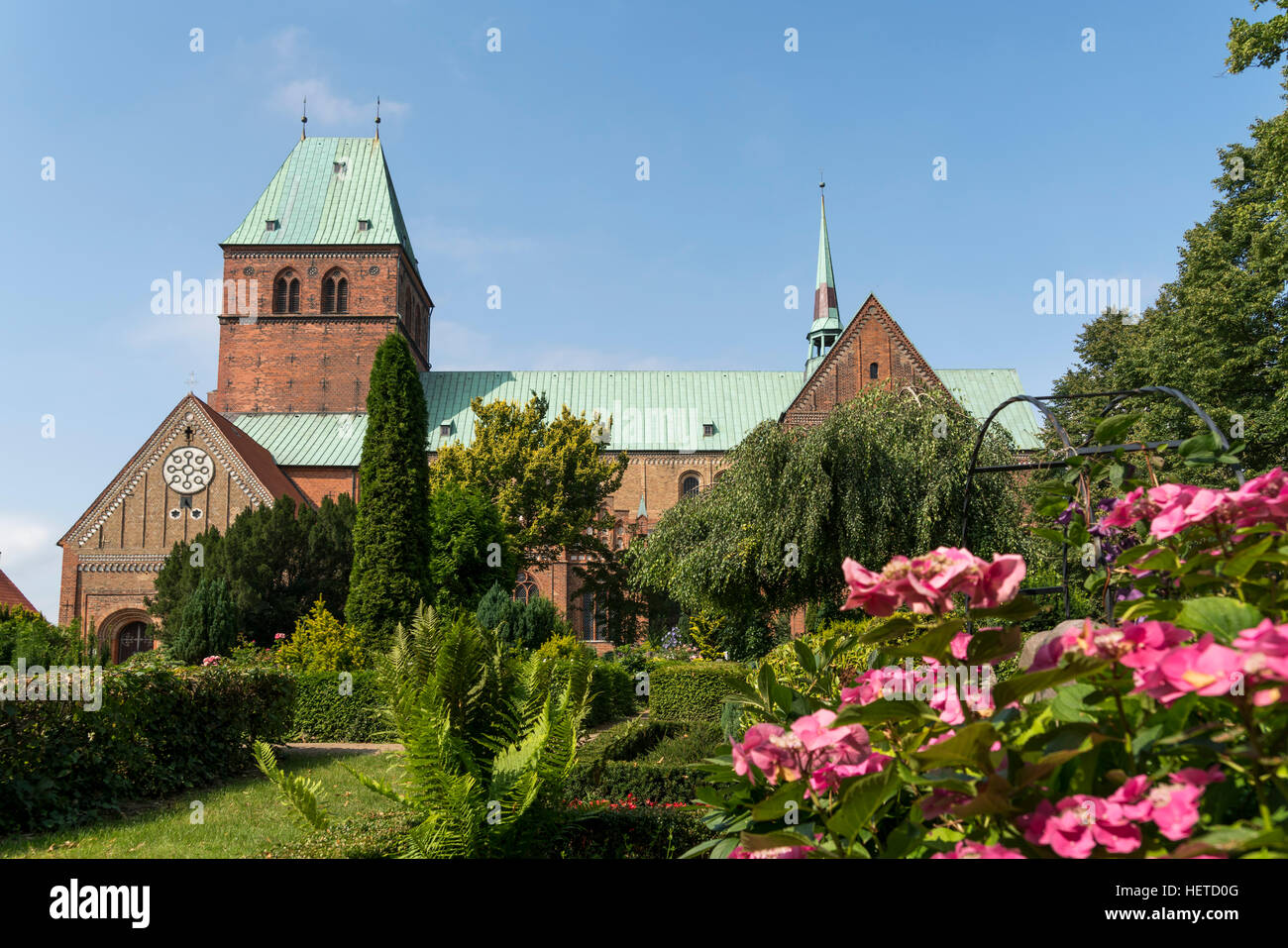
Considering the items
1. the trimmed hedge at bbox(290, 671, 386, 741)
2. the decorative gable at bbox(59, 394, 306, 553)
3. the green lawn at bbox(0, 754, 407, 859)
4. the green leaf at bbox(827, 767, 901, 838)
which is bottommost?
the trimmed hedge at bbox(290, 671, 386, 741)

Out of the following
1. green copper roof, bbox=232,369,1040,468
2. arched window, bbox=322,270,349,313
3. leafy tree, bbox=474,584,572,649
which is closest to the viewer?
leafy tree, bbox=474,584,572,649

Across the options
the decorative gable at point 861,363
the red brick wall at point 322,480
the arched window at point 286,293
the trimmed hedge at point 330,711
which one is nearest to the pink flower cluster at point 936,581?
the trimmed hedge at point 330,711

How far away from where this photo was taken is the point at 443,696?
17.3 feet

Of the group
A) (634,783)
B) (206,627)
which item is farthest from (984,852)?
(206,627)

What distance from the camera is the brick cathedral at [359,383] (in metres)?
31.7

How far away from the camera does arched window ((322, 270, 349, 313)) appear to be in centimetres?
3853

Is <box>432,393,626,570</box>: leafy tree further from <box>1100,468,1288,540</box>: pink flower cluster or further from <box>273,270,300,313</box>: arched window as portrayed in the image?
<box>1100,468,1288,540</box>: pink flower cluster

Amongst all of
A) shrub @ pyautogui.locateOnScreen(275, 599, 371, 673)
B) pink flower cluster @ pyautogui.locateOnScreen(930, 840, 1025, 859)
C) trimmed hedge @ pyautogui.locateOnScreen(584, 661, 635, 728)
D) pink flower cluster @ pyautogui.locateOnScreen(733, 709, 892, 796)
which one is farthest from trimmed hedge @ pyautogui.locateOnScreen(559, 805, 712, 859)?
shrub @ pyautogui.locateOnScreen(275, 599, 371, 673)

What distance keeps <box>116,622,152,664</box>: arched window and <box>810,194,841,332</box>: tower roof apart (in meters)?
30.9

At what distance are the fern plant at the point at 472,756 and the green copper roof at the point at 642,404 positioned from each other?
32394mm

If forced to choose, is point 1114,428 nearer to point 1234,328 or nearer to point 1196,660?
point 1196,660

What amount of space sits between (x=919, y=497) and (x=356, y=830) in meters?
13.4

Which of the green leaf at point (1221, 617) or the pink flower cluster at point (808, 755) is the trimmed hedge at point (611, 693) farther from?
the green leaf at point (1221, 617)
